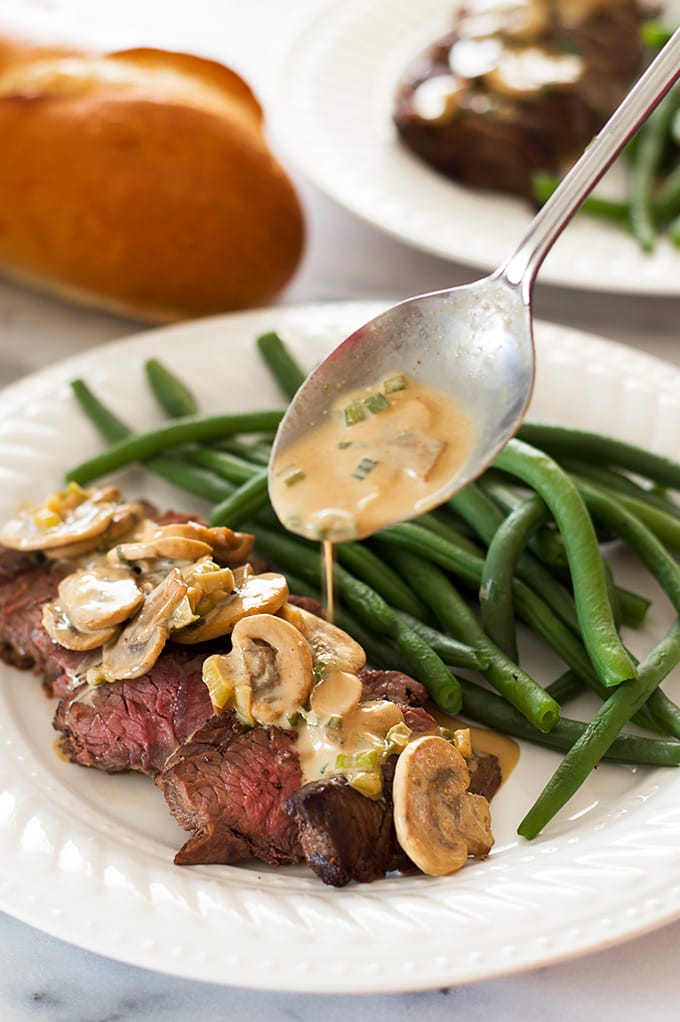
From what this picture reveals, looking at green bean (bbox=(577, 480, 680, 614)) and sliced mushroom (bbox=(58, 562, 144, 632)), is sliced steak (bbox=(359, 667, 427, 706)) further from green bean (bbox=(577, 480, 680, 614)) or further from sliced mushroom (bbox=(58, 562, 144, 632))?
green bean (bbox=(577, 480, 680, 614))

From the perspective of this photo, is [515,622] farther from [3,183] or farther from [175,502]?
[3,183]

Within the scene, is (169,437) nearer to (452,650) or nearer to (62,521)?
(62,521)

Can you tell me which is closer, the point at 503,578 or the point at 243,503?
the point at 503,578

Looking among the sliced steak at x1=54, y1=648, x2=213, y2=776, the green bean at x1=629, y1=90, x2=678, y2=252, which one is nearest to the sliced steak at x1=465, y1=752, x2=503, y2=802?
the sliced steak at x1=54, y1=648, x2=213, y2=776

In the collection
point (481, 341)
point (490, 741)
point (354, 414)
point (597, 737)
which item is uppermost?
point (481, 341)

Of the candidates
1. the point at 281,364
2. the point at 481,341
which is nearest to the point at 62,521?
the point at 281,364

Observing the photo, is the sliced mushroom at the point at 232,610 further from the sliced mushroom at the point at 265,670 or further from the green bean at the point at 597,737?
the green bean at the point at 597,737
